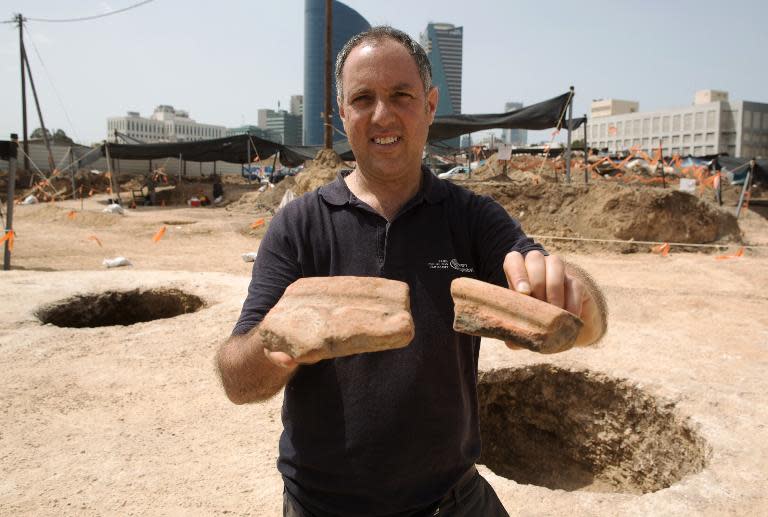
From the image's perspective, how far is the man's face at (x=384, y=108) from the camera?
1.52 metres

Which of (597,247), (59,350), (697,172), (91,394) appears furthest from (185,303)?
(697,172)

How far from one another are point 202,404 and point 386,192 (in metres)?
2.31

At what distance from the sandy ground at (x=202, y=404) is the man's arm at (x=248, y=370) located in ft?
3.75

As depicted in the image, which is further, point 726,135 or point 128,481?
point 726,135

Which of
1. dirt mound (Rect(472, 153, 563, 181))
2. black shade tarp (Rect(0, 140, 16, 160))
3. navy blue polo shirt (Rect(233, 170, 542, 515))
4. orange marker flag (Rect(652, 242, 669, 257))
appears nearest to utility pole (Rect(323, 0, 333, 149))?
dirt mound (Rect(472, 153, 563, 181))

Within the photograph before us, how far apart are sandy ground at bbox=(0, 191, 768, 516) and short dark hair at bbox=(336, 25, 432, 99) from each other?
172cm

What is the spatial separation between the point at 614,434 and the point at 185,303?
172 inches

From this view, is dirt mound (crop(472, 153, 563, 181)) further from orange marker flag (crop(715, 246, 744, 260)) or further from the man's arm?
the man's arm

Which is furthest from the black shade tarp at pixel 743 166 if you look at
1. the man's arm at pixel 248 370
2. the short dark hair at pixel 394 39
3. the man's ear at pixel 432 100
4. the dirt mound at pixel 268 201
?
the man's arm at pixel 248 370

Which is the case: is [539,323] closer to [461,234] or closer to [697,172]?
[461,234]

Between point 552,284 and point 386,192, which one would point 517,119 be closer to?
point 386,192

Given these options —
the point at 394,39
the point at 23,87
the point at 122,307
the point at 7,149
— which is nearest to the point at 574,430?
the point at 394,39

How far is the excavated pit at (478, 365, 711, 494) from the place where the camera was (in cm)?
320

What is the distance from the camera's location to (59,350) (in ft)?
13.4
